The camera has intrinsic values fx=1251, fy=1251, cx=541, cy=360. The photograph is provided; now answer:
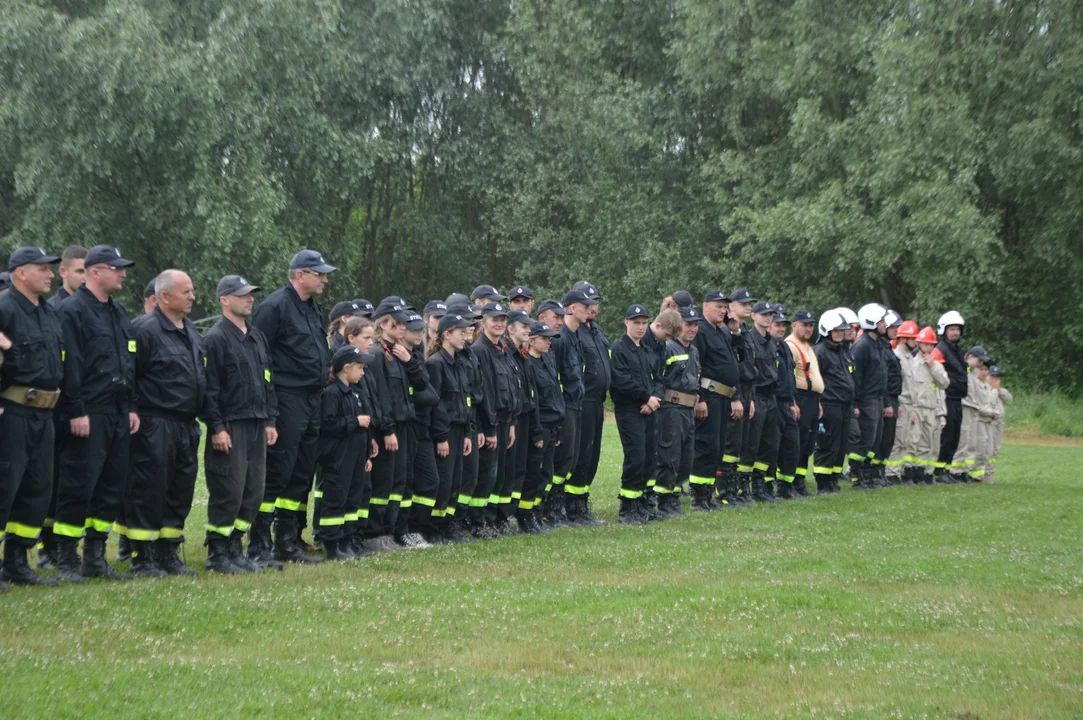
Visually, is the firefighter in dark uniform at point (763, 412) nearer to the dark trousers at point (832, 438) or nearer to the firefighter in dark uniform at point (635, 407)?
the dark trousers at point (832, 438)

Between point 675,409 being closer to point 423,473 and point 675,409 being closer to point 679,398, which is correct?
point 679,398

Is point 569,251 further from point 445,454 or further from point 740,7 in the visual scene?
point 445,454

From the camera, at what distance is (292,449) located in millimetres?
10891

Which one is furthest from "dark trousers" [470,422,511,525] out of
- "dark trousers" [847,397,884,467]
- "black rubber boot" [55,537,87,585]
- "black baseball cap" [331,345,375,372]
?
"dark trousers" [847,397,884,467]

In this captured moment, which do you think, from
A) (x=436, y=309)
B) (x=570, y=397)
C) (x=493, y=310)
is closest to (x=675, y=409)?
(x=570, y=397)

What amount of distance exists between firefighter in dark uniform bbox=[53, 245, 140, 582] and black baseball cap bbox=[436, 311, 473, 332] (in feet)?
11.9

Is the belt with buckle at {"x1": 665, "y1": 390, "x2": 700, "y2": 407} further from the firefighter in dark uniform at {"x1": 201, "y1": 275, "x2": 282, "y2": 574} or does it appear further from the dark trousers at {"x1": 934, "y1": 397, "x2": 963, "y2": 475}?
Result: the dark trousers at {"x1": 934, "y1": 397, "x2": 963, "y2": 475}

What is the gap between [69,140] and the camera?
32.5 meters

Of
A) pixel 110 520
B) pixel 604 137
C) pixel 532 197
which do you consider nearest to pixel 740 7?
pixel 604 137

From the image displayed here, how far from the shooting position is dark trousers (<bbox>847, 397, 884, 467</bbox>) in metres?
19.2

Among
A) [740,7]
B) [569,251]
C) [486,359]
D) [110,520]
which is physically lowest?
[110,520]

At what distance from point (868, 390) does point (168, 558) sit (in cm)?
1228

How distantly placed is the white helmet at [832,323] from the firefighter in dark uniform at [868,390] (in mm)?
641

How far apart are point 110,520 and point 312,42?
100ft
